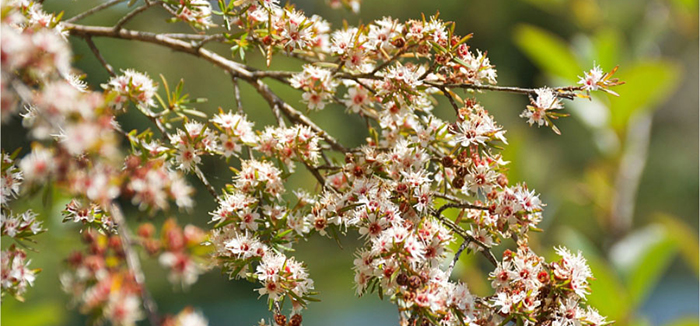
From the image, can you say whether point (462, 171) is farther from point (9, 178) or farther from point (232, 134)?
point (9, 178)

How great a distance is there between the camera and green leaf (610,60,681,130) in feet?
6.21

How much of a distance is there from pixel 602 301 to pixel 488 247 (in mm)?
1067

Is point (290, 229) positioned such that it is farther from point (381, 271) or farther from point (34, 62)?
point (34, 62)

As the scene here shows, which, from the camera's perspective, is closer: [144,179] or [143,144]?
[144,179]

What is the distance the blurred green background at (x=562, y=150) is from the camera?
1.91 meters

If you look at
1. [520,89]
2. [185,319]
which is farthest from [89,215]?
[520,89]

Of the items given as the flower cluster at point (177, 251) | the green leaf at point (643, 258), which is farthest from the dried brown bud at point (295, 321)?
the green leaf at point (643, 258)

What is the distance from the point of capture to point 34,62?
57 cm

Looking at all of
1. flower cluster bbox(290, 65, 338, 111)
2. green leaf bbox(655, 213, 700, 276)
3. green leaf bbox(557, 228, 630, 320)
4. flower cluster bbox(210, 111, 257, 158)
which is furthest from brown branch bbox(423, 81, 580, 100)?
green leaf bbox(655, 213, 700, 276)

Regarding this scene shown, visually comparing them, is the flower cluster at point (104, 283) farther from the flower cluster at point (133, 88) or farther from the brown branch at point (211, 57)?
the brown branch at point (211, 57)

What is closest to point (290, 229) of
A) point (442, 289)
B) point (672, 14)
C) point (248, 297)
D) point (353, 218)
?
point (353, 218)

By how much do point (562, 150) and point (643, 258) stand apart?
9958 millimetres

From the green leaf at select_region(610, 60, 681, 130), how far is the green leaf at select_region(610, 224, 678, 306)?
36 cm

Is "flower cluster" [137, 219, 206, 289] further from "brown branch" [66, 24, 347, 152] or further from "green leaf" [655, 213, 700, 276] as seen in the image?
"green leaf" [655, 213, 700, 276]
